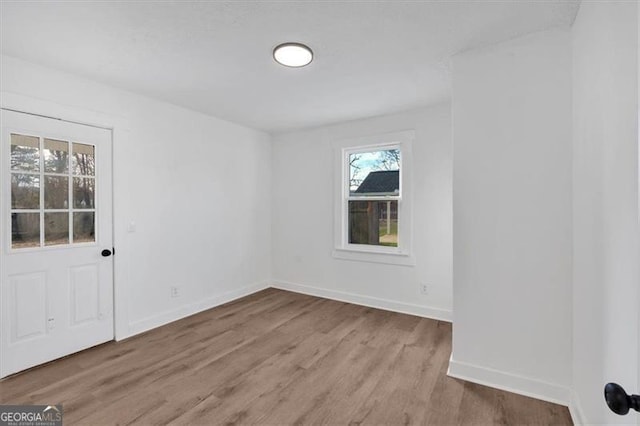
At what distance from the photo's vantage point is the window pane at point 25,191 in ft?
7.96

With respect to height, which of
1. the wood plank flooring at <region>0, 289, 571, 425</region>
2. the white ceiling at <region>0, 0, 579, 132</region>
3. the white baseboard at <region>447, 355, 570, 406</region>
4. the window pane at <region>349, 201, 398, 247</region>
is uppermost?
the white ceiling at <region>0, 0, 579, 132</region>

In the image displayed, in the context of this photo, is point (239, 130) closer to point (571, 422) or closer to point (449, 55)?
point (449, 55)

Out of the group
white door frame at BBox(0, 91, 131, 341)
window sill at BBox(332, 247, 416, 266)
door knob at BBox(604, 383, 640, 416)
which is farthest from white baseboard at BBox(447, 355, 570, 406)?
white door frame at BBox(0, 91, 131, 341)

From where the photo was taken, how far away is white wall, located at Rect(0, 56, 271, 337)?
2.97 metres

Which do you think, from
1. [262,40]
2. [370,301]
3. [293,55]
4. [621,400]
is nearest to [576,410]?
[621,400]

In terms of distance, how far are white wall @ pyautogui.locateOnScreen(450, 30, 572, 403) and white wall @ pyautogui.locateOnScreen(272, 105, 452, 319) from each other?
126cm

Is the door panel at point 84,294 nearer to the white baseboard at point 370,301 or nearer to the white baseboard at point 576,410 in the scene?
the white baseboard at point 370,301

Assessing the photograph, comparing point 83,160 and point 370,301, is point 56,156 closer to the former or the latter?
point 83,160

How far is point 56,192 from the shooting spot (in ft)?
8.76

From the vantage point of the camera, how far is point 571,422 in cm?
183

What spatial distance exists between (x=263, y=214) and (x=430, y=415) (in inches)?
141

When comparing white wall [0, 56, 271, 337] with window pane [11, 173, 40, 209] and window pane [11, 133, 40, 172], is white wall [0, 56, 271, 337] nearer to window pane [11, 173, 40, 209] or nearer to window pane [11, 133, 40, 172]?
window pane [11, 133, 40, 172]

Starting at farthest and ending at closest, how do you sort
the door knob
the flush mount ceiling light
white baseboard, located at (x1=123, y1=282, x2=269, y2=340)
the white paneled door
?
white baseboard, located at (x1=123, y1=282, x2=269, y2=340)
the white paneled door
the flush mount ceiling light
the door knob

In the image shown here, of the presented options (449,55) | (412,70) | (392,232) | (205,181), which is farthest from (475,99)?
(205,181)
